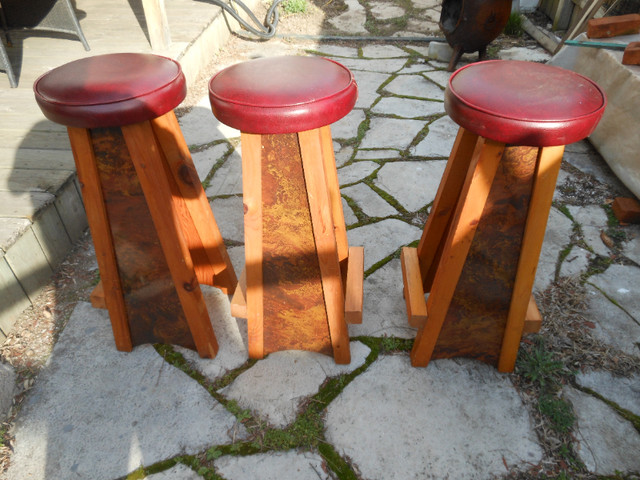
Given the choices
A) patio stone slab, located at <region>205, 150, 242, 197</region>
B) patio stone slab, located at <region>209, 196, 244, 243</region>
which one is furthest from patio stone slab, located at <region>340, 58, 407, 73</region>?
patio stone slab, located at <region>209, 196, 244, 243</region>

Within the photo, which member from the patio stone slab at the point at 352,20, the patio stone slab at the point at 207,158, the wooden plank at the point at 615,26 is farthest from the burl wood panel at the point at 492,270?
the patio stone slab at the point at 352,20

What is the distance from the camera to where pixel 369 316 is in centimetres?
226

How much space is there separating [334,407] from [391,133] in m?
2.62

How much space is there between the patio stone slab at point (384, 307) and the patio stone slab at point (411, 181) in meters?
0.66

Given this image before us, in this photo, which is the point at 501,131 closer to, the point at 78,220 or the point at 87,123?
the point at 87,123

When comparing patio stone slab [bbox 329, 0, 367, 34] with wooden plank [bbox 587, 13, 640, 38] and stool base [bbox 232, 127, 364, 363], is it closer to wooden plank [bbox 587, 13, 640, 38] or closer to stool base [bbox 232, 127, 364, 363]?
wooden plank [bbox 587, 13, 640, 38]

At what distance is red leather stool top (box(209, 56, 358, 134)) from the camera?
4.42ft

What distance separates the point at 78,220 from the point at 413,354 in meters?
2.12

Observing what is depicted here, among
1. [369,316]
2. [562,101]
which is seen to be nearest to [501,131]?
[562,101]

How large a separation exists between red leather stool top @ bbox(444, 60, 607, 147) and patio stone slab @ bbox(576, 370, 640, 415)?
1.16 meters

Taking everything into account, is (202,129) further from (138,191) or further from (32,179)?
(138,191)

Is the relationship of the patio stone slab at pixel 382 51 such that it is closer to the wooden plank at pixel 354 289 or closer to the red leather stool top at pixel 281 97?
the wooden plank at pixel 354 289

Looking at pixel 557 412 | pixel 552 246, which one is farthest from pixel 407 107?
pixel 557 412

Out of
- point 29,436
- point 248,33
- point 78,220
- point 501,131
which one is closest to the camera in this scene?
point 501,131
